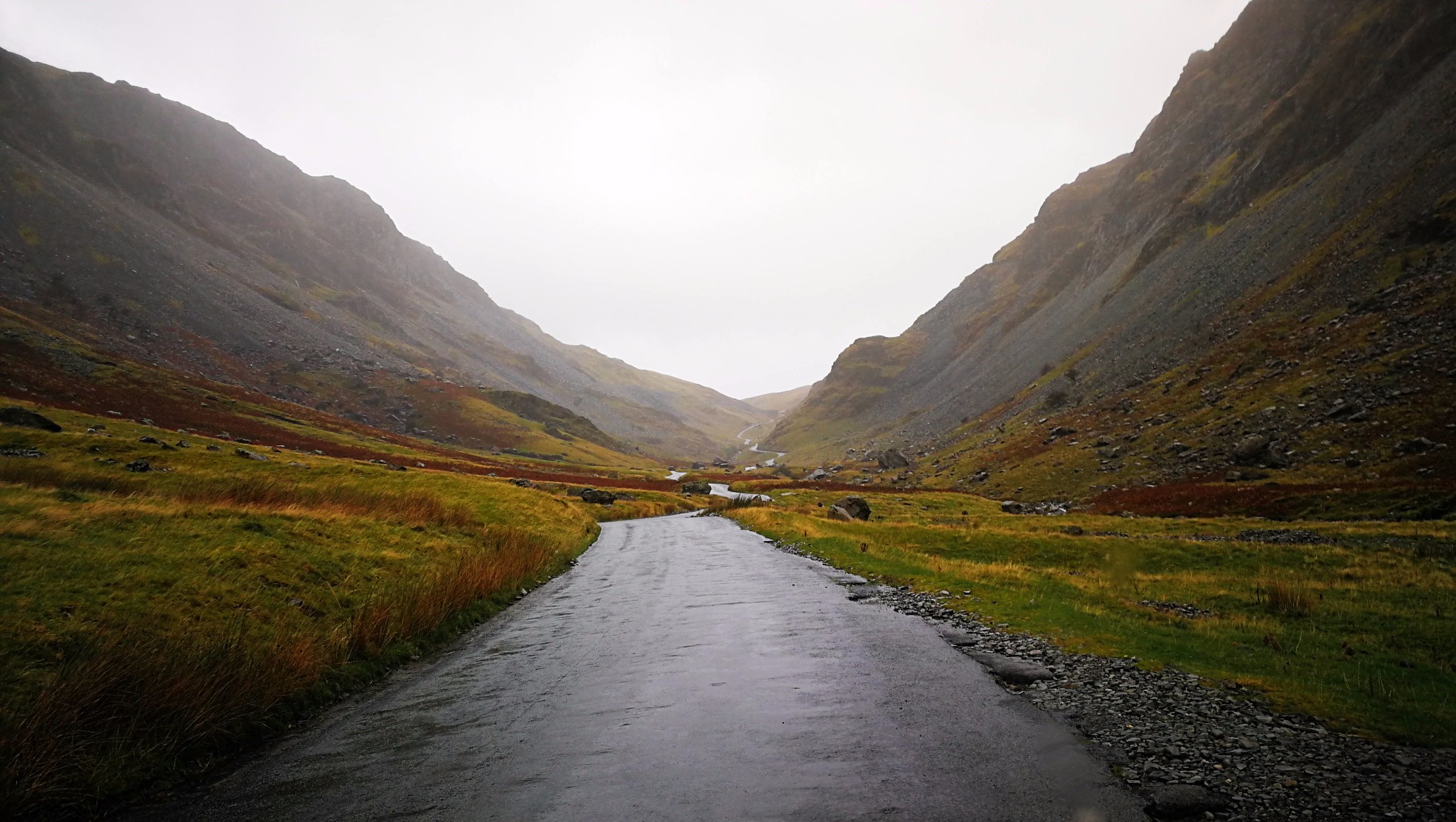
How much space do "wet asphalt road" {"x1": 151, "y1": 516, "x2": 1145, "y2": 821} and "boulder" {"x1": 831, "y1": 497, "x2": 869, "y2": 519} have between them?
34.3 m

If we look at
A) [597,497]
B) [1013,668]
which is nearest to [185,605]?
[1013,668]

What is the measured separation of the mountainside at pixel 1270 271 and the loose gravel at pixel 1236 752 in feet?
142

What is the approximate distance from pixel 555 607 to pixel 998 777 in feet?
62.6

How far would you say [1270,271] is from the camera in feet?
255

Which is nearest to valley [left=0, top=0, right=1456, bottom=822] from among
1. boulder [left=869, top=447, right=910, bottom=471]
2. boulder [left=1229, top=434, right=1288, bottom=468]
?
boulder [left=1229, top=434, right=1288, bottom=468]

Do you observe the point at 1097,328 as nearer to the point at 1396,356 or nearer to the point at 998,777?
the point at 1396,356

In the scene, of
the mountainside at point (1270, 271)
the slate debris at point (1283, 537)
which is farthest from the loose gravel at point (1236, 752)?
the mountainside at point (1270, 271)

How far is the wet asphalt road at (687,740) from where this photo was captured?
30.2ft

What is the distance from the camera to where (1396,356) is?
153 ft

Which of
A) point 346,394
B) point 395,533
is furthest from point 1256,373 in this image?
point 346,394

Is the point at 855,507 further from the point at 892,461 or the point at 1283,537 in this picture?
the point at 892,461

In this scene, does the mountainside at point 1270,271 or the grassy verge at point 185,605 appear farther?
the mountainside at point 1270,271

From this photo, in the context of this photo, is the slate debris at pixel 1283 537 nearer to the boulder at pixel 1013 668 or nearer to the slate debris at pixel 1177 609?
the slate debris at pixel 1177 609

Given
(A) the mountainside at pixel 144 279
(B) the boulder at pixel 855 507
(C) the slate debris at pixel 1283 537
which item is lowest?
(B) the boulder at pixel 855 507
